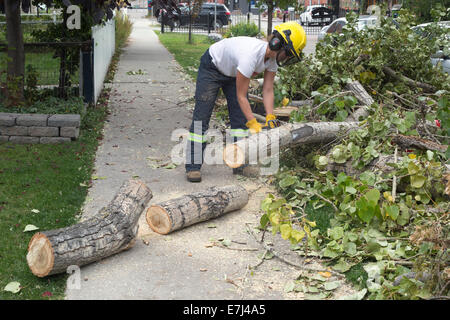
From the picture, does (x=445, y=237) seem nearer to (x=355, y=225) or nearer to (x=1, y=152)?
(x=355, y=225)

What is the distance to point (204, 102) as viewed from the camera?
5582 mm

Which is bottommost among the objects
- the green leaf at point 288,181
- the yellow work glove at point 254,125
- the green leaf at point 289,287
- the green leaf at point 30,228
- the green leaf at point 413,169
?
the green leaf at point 289,287

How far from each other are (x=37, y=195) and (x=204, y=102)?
1.85 metres

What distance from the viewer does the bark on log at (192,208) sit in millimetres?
4363

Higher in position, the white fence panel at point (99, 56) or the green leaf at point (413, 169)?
the white fence panel at point (99, 56)

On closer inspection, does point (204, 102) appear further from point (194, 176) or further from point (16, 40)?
point (16, 40)

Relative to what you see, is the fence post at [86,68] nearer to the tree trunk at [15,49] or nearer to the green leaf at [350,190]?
the tree trunk at [15,49]

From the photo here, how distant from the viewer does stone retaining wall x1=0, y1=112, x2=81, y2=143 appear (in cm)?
694

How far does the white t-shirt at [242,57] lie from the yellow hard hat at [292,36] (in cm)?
23

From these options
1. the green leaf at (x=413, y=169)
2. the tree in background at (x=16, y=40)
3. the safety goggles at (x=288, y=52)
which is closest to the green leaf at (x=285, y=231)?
the green leaf at (x=413, y=169)

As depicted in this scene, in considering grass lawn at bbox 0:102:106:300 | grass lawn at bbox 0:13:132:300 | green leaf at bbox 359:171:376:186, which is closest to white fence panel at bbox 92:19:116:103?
grass lawn at bbox 0:13:132:300

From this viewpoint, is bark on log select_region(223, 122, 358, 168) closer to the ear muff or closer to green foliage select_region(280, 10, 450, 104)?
the ear muff

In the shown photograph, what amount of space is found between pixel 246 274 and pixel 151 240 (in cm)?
92

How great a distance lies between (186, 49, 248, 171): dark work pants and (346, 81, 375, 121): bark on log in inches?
48.6
